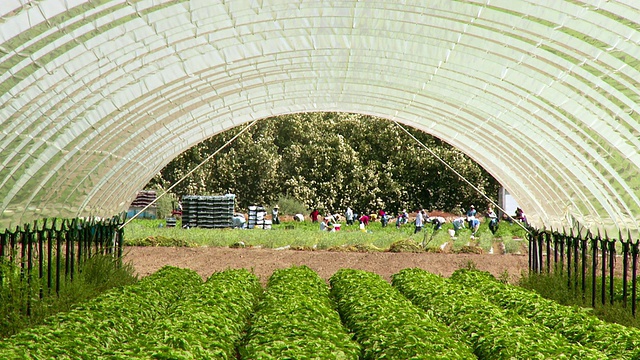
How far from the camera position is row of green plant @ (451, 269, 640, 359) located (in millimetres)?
8375

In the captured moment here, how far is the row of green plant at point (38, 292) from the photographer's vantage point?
34.4 feet

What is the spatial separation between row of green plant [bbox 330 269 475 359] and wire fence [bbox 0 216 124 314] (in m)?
4.49

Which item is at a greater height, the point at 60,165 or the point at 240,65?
the point at 240,65

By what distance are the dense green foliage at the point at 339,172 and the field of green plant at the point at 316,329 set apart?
124ft

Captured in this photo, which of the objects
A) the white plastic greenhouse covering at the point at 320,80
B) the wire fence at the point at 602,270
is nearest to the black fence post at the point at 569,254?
the wire fence at the point at 602,270

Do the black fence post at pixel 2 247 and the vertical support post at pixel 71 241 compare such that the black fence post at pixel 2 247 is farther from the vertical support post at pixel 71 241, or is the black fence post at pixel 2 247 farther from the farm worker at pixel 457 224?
the farm worker at pixel 457 224

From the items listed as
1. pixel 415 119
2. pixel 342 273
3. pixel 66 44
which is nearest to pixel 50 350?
pixel 66 44

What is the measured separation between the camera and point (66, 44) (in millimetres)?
10828

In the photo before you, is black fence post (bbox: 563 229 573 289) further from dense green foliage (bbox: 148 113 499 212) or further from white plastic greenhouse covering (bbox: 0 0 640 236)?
dense green foliage (bbox: 148 113 499 212)

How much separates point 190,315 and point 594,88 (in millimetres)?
6906

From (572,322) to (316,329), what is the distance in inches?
133

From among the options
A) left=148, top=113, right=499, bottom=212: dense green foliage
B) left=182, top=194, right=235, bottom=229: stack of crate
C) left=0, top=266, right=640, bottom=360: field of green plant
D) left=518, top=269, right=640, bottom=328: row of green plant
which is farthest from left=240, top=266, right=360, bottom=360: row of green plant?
left=148, top=113, right=499, bottom=212: dense green foliage

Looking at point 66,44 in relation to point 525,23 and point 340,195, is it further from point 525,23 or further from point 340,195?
point 340,195

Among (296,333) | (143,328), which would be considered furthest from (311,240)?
(296,333)
